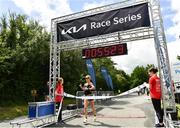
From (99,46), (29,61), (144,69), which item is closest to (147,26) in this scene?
(99,46)

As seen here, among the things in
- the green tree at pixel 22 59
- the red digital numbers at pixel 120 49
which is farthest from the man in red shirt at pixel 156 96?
the green tree at pixel 22 59

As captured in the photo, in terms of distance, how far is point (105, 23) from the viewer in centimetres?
980

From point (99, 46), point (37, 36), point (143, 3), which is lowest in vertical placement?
point (99, 46)

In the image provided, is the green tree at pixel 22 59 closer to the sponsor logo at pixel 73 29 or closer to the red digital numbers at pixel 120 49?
the sponsor logo at pixel 73 29

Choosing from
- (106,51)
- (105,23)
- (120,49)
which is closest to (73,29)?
(105,23)

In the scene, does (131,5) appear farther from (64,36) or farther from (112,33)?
(64,36)

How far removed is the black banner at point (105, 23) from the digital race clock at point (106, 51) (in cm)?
65

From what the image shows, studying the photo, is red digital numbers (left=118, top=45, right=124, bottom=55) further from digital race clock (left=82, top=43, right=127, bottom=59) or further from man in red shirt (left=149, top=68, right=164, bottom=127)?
man in red shirt (left=149, top=68, right=164, bottom=127)

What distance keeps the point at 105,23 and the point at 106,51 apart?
3.89ft

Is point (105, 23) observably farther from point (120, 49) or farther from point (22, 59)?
point (22, 59)

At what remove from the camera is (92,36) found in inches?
396

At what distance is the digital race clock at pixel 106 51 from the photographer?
9570mm

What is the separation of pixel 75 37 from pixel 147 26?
3216 mm

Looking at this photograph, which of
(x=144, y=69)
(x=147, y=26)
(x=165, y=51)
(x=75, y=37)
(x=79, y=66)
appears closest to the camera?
(x=165, y=51)
